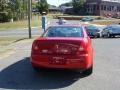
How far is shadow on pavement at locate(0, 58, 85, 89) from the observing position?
9.34 metres

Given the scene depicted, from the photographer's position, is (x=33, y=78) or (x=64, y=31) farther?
(x=64, y=31)

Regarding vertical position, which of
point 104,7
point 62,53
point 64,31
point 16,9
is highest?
point 64,31

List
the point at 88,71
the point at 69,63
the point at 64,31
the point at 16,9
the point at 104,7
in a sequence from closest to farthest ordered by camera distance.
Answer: the point at 69,63 < the point at 88,71 < the point at 64,31 < the point at 16,9 < the point at 104,7

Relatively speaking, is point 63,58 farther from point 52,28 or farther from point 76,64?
point 52,28

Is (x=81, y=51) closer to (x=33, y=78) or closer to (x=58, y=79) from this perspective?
(x=58, y=79)

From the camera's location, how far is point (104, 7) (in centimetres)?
12988

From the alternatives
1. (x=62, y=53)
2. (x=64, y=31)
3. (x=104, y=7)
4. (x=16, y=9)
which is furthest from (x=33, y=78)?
(x=104, y=7)

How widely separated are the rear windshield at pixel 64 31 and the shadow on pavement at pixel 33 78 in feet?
3.74

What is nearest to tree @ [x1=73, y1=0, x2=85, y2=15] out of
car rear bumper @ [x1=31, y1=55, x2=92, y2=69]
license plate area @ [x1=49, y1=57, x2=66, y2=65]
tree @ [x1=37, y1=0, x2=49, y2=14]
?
tree @ [x1=37, y1=0, x2=49, y2=14]

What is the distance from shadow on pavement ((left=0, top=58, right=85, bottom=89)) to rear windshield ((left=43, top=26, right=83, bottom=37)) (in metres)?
1.14

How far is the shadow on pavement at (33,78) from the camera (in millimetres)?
9337

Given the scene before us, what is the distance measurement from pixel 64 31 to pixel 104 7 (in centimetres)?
12033

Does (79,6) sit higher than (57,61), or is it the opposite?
(57,61)

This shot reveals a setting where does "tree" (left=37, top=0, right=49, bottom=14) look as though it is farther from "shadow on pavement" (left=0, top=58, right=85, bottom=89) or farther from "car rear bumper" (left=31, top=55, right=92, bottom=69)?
"car rear bumper" (left=31, top=55, right=92, bottom=69)
